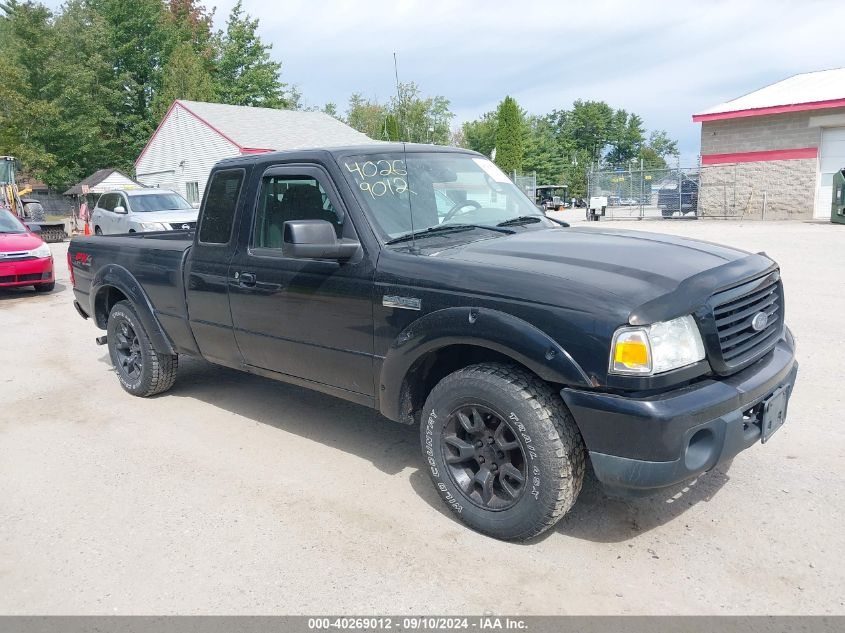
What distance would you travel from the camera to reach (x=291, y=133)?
121ft

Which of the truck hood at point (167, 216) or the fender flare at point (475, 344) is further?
the truck hood at point (167, 216)

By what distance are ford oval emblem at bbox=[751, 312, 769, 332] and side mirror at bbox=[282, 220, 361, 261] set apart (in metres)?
2.06

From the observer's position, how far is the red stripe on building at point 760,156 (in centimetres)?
2505

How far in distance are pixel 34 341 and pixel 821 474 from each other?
842 cm

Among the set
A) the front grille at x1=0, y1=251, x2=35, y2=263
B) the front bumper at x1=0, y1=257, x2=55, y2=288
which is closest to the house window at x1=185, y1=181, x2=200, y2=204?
the front bumper at x1=0, y1=257, x2=55, y2=288

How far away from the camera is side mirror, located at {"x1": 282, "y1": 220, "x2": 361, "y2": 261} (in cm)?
360

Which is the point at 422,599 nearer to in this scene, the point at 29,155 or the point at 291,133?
the point at 291,133

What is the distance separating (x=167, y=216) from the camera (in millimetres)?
18375

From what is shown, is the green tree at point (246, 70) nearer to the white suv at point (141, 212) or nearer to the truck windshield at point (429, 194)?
the white suv at point (141, 212)

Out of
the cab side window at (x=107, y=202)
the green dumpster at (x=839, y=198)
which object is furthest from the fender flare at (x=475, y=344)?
the green dumpster at (x=839, y=198)

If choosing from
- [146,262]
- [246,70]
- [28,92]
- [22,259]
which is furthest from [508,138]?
[146,262]

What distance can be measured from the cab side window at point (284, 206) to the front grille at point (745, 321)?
2.17 m

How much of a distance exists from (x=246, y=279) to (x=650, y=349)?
2.70m

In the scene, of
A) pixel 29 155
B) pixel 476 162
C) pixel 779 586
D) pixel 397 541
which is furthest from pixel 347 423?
pixel 29 155
